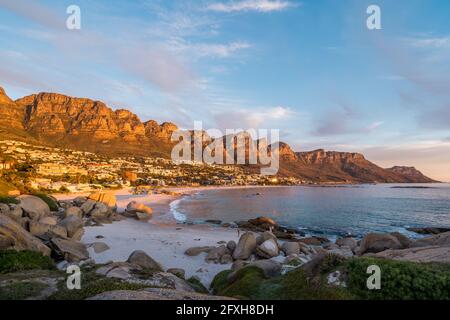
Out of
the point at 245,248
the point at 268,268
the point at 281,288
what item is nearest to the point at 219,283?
the point at 268,268

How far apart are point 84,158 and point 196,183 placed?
66274 millimetres

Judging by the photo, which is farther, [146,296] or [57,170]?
[57,170]

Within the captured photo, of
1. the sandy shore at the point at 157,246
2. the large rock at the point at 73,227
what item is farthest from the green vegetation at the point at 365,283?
the large rock at the point at 73,227

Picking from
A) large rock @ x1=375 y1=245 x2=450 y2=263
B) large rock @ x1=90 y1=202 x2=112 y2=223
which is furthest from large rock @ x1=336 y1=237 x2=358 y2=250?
large rock @ x1=90 y1=202 x2=112 y2=223

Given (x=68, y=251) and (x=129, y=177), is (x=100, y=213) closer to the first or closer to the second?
(x=68, y=251)

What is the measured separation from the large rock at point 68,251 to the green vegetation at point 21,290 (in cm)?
896

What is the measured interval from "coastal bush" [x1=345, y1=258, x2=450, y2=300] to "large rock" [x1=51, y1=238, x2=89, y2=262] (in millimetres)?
15659

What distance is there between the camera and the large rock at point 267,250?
21.9 metres

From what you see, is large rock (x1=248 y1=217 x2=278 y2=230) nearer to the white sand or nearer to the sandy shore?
the sandy shore

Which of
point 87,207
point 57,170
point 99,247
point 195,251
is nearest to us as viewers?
point 99,247

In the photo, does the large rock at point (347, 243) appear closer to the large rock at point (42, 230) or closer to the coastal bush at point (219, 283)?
the coastal bush at point (219, 283)

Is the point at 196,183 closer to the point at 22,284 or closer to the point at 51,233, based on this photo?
the point at 51,233

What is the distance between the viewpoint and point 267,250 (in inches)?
870

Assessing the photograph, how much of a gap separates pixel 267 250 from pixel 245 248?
1.81 meters
